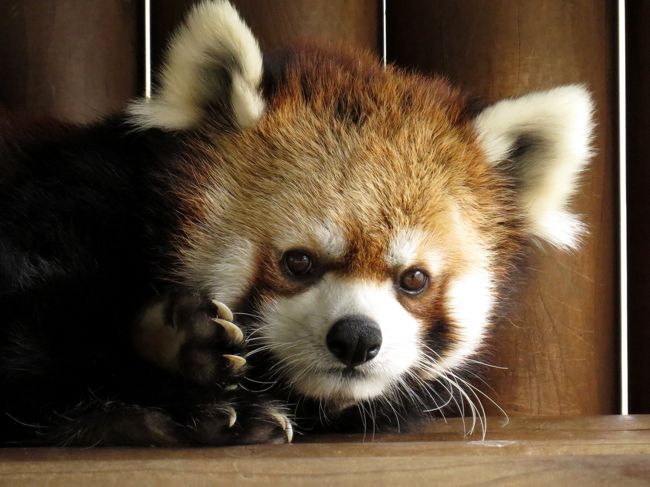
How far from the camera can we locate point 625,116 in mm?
2621

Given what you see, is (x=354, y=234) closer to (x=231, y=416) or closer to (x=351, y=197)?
(x=351, y=197)

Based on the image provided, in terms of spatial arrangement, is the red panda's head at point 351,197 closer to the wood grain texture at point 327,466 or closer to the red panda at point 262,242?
the red panda at point 262,242

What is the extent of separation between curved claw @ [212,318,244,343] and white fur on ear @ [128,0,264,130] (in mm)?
508

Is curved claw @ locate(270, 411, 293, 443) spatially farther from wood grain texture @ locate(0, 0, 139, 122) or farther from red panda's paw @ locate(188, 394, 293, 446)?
wood grain texture @ locate(0, 0, 139, 122)

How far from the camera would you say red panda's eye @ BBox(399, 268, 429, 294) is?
1.93m

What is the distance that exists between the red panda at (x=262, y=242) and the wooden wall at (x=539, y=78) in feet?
1.15

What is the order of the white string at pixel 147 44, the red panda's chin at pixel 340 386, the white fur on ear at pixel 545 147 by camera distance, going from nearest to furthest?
the red panda's chin at pixel 340 386, the white fur on ear at pixel 545 147, the white string at pixel 147 44

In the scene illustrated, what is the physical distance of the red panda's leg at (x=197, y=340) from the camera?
170cm

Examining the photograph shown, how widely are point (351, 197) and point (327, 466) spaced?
56 cm

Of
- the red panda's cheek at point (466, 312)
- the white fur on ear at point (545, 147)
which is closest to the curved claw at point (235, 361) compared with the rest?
the red panda's cheek at point (466, 312)

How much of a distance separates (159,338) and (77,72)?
4.00 ft

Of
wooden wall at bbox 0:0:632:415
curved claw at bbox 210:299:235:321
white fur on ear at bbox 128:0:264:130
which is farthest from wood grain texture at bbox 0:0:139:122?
curved claw at bbox 210:299:235:321

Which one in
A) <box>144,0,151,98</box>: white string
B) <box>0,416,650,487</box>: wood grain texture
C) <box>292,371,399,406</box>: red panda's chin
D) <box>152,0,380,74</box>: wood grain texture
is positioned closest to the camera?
<box>0,416,650,487</box>: wood grain texture

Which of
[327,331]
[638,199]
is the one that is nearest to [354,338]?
[327,331]
